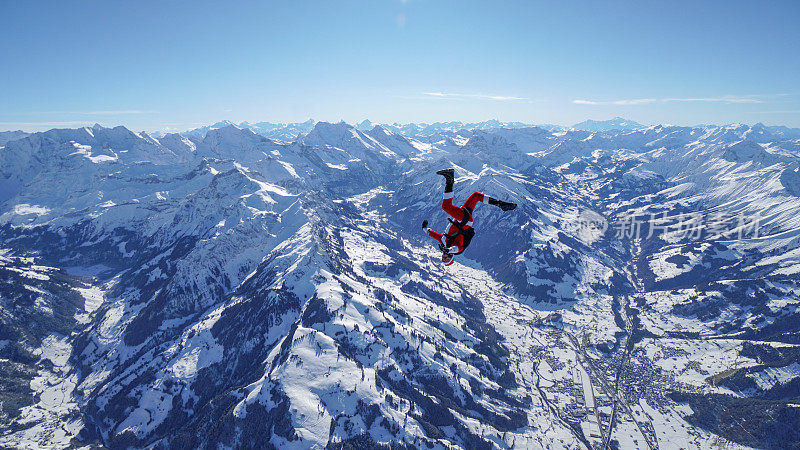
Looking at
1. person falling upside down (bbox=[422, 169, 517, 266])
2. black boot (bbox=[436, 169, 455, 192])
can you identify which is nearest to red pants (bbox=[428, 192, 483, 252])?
person falling upside down (bbox=[422, 169, 517, 266])

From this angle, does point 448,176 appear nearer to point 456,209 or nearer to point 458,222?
point 456,209

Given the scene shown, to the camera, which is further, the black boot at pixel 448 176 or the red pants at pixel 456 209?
the red pants at pixel 456 209

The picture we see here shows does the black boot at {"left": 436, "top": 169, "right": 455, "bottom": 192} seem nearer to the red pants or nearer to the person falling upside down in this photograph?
the person falling upside down

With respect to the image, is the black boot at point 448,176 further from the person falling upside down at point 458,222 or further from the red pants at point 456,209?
the red pants at point 456,209

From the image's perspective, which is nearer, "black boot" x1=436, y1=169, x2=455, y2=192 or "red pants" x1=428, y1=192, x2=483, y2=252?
"black boot" x1=436, y1=169, x2=455, y2=192

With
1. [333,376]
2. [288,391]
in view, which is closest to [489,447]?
[333,376]

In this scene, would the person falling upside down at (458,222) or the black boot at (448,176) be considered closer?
the black boot at (448,176)

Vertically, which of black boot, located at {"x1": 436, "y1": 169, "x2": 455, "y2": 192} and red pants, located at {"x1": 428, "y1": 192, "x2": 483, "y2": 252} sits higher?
black boot, located at {"x1": 436, "y1": 169, "x2": 455, "y2": 192}

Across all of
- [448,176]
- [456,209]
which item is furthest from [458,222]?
[448,176]

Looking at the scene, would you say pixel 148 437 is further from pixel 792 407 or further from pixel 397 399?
pixel 792 407

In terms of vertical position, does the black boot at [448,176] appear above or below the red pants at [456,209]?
above

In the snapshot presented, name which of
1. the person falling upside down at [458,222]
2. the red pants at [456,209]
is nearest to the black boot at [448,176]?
the person falling upside down at [458,222]
